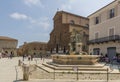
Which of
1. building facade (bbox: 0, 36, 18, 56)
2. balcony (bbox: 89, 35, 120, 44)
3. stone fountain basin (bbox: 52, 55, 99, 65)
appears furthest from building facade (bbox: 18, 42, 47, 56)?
stone fountain basin (bbox: 52, 55, 99, 65)

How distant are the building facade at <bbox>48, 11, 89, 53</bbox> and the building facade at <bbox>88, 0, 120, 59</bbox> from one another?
831 inches

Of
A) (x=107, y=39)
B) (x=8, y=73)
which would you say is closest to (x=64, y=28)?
(x=107, y=39)

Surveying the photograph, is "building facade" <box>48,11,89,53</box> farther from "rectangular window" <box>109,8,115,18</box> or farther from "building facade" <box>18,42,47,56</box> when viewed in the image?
"rectangular window" <box>109,8,115,18</box>

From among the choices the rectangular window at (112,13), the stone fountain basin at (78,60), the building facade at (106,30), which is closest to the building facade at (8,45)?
the building facade at (106,30)

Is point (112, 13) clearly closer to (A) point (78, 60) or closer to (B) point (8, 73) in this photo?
(A) point (78, 60)

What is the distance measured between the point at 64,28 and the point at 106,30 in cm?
2965

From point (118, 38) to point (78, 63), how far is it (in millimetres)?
14413

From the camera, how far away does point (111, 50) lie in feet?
120

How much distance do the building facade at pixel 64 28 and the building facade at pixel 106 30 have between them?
2111cm

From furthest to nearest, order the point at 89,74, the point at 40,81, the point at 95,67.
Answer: the point at 95,67, the point at 89,74, the point at 40,81

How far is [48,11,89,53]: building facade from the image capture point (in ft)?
218

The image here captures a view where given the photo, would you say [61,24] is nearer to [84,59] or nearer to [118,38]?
[118,38]

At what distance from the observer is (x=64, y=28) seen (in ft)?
222

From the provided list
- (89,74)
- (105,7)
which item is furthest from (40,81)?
(105,7)
